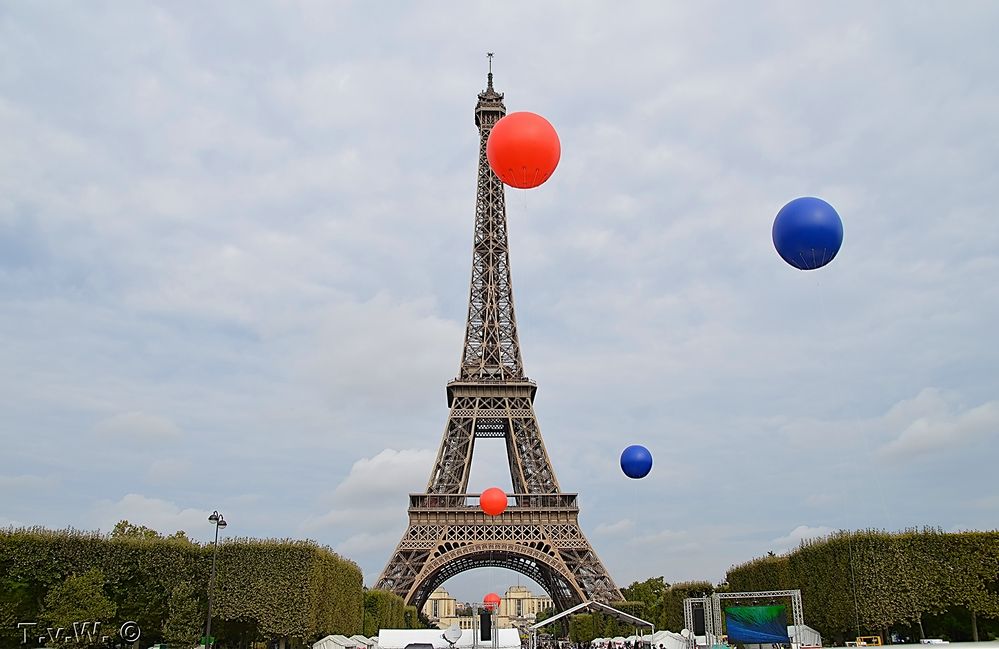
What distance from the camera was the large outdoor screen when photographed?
2375 cm

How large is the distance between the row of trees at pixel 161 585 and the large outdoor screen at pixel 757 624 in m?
14.4

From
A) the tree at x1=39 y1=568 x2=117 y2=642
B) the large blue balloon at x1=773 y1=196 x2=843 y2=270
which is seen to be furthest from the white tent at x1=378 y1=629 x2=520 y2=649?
the large blue balloon at x1=773 y1=196 x2=843 y2=270

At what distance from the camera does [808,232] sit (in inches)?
503

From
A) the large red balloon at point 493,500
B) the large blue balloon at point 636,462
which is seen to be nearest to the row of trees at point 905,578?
the large blue balloon at point 636,462

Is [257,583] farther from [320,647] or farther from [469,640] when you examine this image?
[469,640]

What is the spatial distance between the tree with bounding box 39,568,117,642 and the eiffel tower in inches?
712

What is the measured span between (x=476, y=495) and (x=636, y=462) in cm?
2254

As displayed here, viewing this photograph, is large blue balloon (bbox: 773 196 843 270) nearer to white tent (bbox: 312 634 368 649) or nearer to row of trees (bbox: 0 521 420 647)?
white tent (bbox: 312 634 368 649)

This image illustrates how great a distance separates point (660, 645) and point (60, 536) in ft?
71.7

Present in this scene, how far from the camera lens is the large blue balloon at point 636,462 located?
22312 mm

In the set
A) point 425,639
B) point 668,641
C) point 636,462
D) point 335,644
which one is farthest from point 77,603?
point 668,641

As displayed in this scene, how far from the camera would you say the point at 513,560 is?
47344 millimetres

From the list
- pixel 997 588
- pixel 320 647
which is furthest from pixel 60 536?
pixel 997 588

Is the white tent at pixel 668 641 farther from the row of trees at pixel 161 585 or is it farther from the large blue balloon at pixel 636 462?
the row of trees at pixel 161 585
